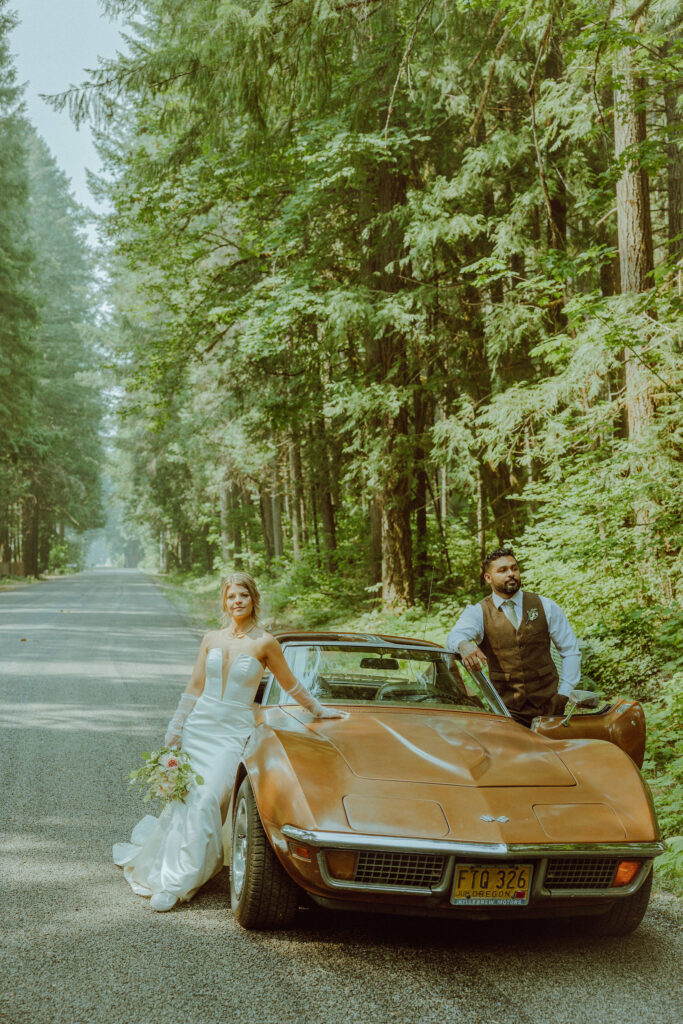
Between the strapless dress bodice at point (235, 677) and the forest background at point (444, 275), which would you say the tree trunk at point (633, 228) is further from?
the strapless dress bodice at point (235, 677)

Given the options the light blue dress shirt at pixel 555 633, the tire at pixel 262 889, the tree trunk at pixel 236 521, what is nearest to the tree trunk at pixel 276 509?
the tree trunk at pixel 236 521

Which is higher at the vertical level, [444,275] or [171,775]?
[444,275]

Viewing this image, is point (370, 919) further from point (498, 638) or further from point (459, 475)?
point (459, 475)

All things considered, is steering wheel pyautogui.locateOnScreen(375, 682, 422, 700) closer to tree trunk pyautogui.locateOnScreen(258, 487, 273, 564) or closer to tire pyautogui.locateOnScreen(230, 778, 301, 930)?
tire pyautogui.locateOnScreen(230, 778, 301, 930)

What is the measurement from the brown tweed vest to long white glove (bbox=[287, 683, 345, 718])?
1.50 m

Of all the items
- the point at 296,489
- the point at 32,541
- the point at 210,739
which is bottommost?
the point at 210,739

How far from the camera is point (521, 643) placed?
19.1ft

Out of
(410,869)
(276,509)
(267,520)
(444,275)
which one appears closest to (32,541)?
(267,520)

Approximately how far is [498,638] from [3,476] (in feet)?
138

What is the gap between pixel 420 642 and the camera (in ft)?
18.6

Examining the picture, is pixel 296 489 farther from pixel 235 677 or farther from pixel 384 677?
pixel 235 677

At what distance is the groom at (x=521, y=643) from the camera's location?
5.80 m

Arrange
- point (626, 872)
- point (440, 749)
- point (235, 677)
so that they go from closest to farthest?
point (626, 872) → point (440, 749) → point (235, 677)

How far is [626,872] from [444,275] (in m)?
12.7
